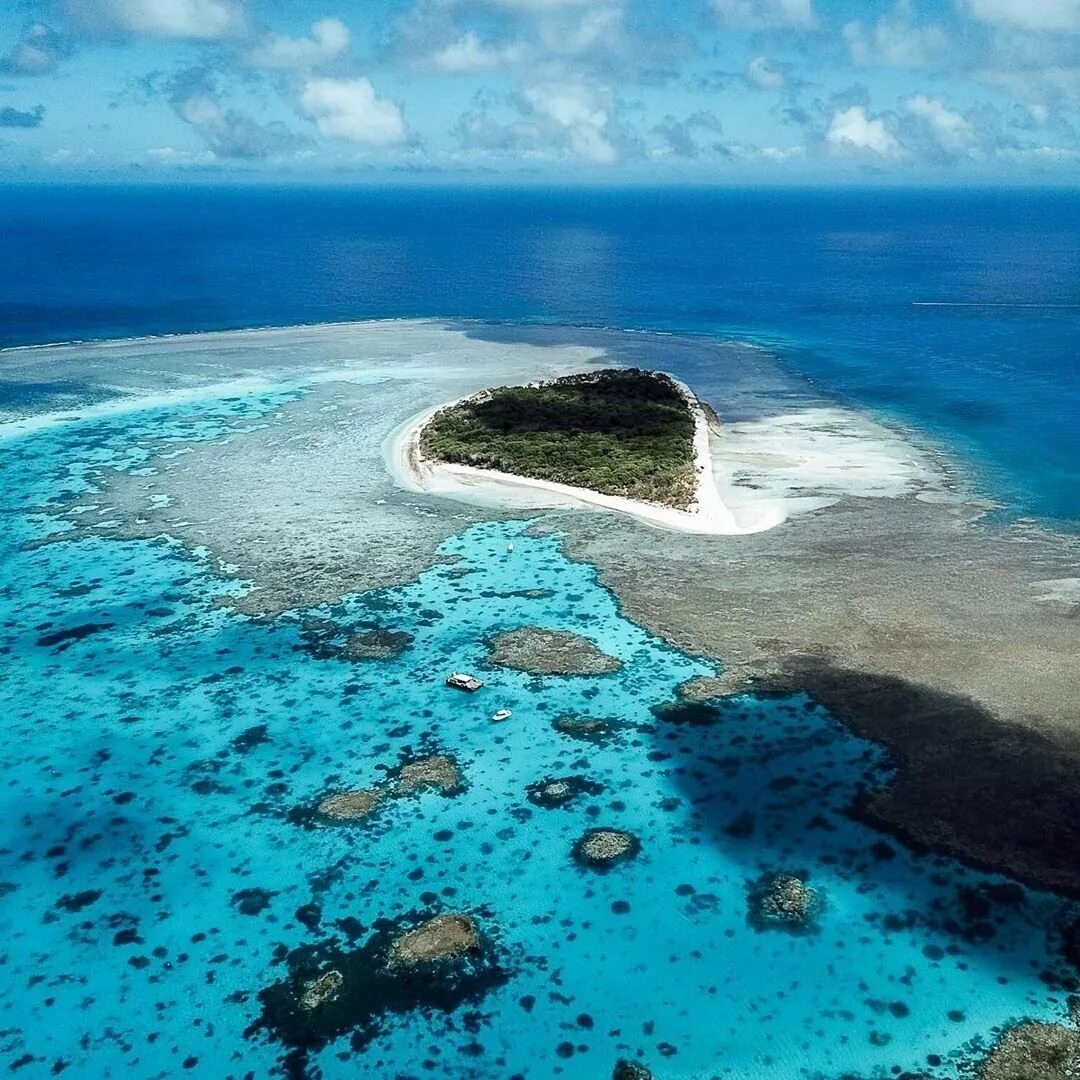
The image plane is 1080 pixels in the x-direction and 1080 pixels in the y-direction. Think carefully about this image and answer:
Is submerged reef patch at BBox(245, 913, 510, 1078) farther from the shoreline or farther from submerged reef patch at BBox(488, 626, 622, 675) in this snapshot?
the shoreline

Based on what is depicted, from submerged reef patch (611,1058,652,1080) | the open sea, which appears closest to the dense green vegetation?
the open sea

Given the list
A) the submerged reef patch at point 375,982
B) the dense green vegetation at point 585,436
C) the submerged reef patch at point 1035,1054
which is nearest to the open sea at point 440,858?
the submerged reef patch at point 375,982

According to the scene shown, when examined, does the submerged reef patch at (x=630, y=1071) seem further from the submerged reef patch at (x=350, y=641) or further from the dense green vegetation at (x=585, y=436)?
the dense green vegetation at (x=585, y=436)

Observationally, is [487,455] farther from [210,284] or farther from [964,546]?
[210,284]

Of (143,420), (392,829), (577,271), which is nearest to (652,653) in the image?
(392,829)

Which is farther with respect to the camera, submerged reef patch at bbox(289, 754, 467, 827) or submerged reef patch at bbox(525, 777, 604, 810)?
submerged reef patch at bbox(525, 777, 604, 810)

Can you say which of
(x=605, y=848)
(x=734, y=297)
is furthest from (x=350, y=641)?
(x=734, y=297)

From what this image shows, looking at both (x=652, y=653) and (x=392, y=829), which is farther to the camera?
(x=652, y=653)
